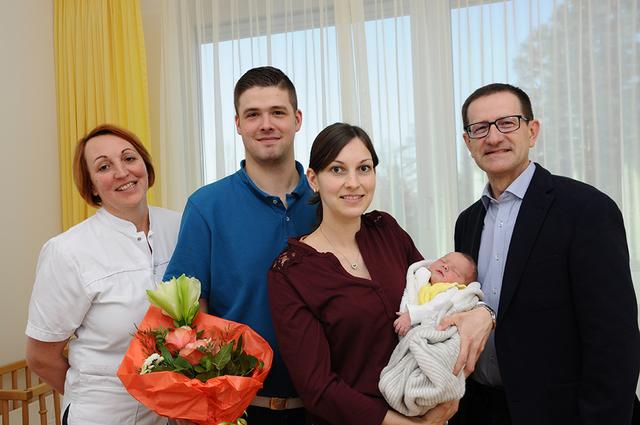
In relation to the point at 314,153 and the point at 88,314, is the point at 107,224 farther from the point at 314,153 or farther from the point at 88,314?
the point at 314,153

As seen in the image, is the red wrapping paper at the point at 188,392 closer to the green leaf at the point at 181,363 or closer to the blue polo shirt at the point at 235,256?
the green leaf at the point at 181,363

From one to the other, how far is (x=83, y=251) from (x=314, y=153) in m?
0.84

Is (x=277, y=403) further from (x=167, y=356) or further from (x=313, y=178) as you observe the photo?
(x=313, y=178)

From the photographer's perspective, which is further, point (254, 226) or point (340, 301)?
point (254, 226)

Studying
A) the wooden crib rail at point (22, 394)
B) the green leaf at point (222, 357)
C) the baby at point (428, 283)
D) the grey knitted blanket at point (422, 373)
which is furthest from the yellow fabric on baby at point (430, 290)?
the wooden crib rail at point (22, 394)

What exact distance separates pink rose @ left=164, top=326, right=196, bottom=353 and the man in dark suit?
89cm

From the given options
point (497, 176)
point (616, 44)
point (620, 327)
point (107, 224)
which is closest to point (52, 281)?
point (107, 224)

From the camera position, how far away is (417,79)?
3.20 metres

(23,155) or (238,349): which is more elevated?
(23,155)

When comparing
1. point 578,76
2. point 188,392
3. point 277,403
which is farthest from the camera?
point 578,76

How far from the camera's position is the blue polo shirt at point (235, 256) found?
1705 mm

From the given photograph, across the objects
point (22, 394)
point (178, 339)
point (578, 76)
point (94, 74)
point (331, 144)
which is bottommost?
point (22, 394)

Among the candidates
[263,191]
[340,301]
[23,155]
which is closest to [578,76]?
[263,191]

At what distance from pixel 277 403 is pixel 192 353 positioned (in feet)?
1.40
